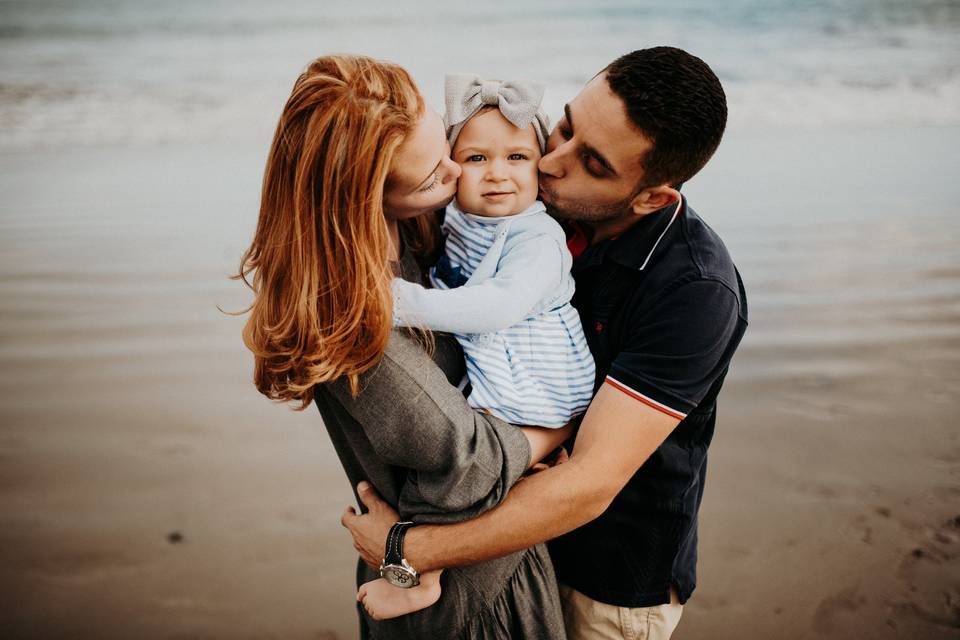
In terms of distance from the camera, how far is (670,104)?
5.92 ft

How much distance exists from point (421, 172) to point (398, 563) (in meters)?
0.92

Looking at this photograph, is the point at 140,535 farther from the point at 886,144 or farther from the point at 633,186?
the point at 886,144

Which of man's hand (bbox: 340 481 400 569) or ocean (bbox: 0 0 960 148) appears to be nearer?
man's hand (bbox: 340 481 400 569)

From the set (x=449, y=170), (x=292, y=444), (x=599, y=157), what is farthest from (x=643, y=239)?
(x=292, y=444)

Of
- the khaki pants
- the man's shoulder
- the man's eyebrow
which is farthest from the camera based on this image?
the khaki pants

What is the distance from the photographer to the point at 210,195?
6.98m

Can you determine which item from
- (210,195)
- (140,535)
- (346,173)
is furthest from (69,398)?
(346,173)

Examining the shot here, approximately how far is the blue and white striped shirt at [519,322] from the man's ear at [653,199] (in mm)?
213

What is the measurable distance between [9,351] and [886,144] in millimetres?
8981

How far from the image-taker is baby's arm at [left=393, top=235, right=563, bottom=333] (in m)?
1.71

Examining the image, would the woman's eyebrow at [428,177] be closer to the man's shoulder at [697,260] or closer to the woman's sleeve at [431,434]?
the woman's sleeve at [431,434]

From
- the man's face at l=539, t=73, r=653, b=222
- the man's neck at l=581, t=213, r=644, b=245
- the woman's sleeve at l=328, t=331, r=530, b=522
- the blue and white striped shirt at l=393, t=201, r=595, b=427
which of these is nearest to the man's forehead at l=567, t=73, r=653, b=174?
the man's face at l=539, t=73, r=653, b=222

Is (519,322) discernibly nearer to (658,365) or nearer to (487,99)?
(658,365)

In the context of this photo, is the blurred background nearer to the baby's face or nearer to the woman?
the woman
